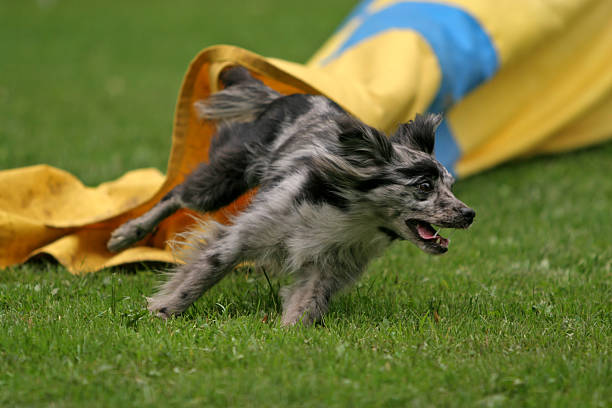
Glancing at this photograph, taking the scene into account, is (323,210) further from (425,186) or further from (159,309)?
(159,309)

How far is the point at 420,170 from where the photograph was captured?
4145 mm

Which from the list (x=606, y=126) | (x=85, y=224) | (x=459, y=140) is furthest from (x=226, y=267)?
(x=606, y=126)

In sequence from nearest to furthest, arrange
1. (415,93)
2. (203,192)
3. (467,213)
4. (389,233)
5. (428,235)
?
1. (467,213)
2. (428,235)
3. (389,233)
4. (203,192)
5. (415,93)

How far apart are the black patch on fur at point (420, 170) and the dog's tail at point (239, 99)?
5.22ft

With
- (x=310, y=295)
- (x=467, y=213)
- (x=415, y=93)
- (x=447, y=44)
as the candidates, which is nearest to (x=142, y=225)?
(x=310, y=295)

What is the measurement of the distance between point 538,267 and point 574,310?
1.25m

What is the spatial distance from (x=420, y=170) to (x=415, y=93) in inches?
107

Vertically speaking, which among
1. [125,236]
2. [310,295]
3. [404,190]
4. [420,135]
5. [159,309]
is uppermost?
[420,135]

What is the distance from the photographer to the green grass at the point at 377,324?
3.27m

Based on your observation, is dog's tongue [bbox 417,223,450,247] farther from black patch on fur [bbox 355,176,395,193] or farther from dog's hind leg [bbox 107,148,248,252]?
dog's hind leg [bbox 107,148,248,252]

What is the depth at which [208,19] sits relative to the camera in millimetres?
17047

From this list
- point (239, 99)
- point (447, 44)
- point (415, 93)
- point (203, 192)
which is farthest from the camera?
point (447, 44)

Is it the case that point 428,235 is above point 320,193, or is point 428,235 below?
below

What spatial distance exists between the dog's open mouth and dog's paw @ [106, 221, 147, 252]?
2339 millimetres
